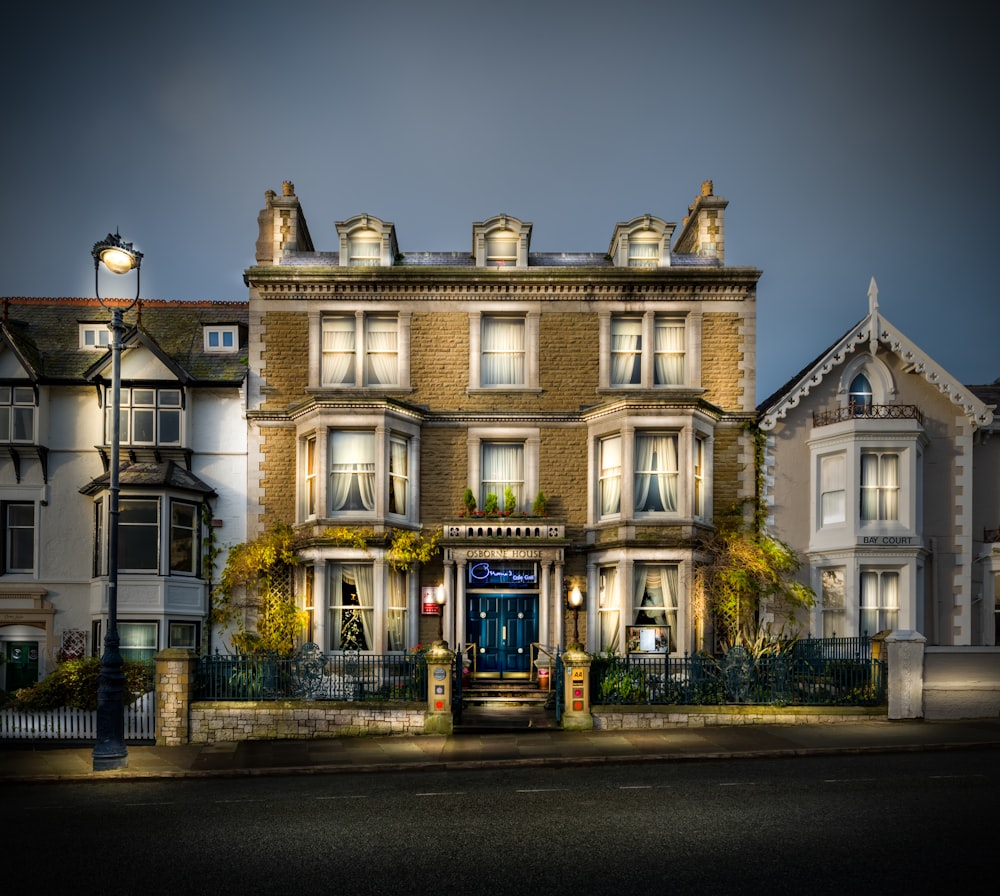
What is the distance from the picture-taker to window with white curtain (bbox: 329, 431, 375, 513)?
2669 centimetres

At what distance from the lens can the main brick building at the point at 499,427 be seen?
2639 centimetres

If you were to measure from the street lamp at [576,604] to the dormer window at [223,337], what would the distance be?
460 inches

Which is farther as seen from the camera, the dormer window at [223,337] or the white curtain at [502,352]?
the dormer window at [223,337]

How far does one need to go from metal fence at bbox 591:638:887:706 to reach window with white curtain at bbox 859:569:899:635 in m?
4.96

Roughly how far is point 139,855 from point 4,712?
1103 cm

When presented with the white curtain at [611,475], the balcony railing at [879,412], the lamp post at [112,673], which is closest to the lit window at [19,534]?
the lamp post at [112,673]

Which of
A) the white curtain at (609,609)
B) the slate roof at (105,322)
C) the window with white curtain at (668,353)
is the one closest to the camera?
the white curtain at (609,609)

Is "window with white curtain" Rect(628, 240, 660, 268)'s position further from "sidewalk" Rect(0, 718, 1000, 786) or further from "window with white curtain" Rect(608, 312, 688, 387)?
"sidewalk" Rect(0, 718, 1000, 786)

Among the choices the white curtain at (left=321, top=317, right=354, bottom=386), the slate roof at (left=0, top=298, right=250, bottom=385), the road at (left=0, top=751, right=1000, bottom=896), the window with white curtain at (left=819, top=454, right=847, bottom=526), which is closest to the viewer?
the road at (left=0, top=751, right=1000, bottom=896)

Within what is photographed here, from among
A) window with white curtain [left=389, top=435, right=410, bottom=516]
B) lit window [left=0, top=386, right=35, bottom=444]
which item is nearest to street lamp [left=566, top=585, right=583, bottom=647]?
window with white curtain [left=389, top=435, right=410, bottom=516]

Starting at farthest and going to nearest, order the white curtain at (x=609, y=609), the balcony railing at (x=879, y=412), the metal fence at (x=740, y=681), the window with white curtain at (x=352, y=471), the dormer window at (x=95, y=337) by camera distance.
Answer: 1. the dormer window at (x=95, y=337)
2. the balcony railing at (x=879, y=412)
3. the window with white curtain at (x=352, y=471)
4. the white curtain at (x=609, y=609)
5. the metal fence at (x=740, y=681)

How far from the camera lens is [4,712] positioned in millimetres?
20703

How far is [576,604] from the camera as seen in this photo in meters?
26.7

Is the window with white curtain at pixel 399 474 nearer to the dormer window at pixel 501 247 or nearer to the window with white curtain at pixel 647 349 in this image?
the dormer window at pixel 501 247
